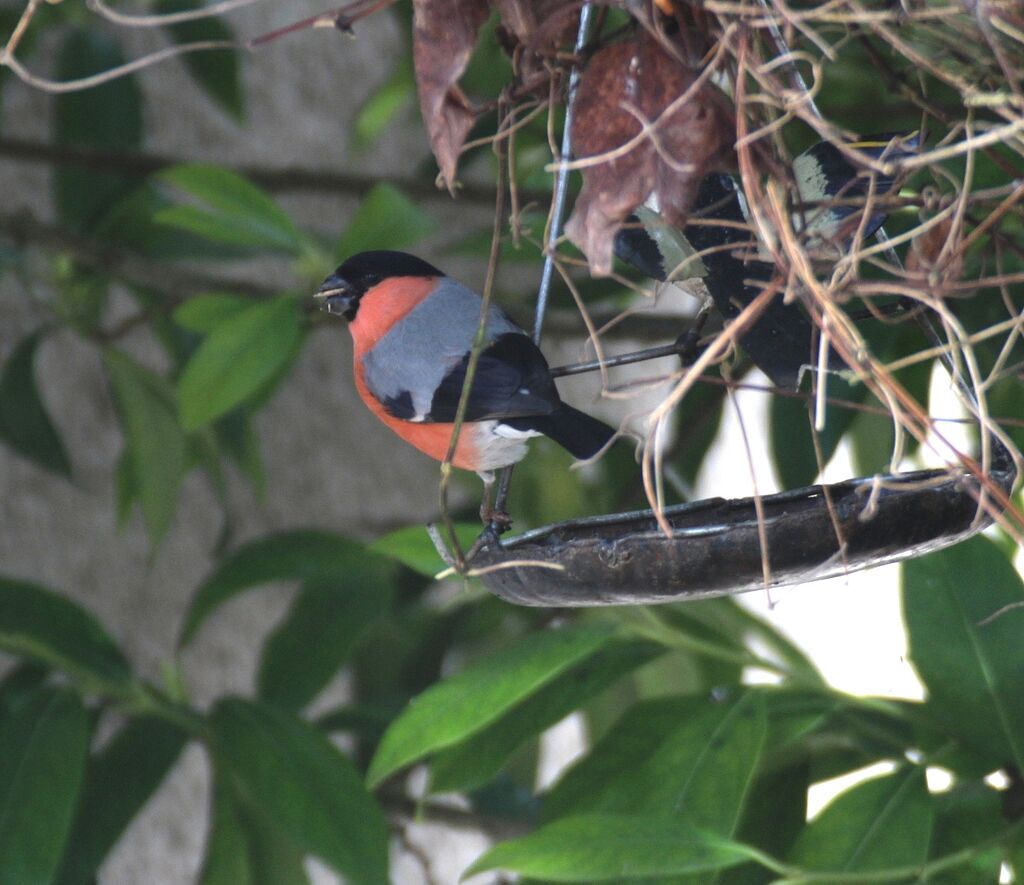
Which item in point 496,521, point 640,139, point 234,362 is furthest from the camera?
point 234,362

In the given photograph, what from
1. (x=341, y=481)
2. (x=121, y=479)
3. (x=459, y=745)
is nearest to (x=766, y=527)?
(x=459, y=745)

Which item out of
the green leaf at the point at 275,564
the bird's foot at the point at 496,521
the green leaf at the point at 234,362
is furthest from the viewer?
the green leaf at the point at 275,564

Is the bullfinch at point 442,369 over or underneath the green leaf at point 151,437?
over

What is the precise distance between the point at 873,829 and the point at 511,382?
1.52 feet

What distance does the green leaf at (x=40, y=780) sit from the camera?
1.17 meters

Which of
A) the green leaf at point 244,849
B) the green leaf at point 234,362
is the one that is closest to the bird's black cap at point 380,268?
the green leaf at point 234,362

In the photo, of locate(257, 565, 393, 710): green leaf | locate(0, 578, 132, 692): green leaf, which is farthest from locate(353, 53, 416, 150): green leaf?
locate(0, 578, 132, 692): green leaf

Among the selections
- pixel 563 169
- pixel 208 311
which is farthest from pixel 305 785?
pixel 563 169

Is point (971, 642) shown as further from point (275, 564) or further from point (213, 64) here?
point (213, 64)

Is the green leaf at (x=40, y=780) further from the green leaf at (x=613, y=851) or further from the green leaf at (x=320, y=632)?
the green leaf at (x=613, y=851)

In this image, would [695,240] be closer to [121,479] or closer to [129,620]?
[121,479]

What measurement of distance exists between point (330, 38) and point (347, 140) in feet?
0.59

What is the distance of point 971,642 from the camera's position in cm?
102

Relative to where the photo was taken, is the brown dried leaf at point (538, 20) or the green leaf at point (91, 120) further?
the green leaf at point (91, 120)
